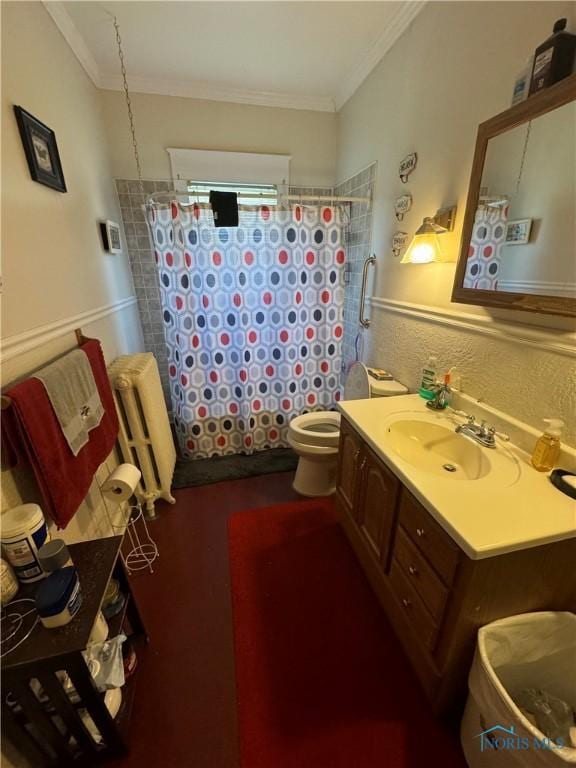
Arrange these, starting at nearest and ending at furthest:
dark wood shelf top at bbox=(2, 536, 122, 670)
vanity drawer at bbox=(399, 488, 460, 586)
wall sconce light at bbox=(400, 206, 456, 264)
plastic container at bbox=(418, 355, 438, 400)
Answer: dark wood shelf top at bbox=(2, 536, 122, 670) → vanity drawer at bbox=(399, 488, 460, 586) → wall sconce light at bbox=(400, 206, 456, 264) → plastic container at bbox=(418, 355, 438, 400)

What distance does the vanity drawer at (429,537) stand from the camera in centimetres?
87

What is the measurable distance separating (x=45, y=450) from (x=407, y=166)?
206 centimetres

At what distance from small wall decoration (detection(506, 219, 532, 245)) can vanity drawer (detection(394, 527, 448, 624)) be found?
1097mm

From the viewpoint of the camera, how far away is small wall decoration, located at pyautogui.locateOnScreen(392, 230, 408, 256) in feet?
5.74

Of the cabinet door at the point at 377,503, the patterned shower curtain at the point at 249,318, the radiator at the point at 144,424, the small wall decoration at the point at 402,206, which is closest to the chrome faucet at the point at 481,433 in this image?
the cabinet door at the point at 377,503

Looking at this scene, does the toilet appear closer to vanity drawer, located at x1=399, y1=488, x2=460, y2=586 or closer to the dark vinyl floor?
the dark vinyl floor

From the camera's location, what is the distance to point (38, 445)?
938 mm

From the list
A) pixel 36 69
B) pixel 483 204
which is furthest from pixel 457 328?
pixel 36 69

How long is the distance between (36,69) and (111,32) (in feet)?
2.38

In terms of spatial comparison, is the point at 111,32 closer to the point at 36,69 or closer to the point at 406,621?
the point at 36,69

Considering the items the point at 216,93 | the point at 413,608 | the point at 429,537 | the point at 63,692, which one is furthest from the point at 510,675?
the point at 216,93

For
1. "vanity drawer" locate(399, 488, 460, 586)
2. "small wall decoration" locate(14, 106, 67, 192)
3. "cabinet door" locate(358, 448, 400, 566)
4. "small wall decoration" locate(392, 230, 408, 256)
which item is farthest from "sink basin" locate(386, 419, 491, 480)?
"small wall decoration" locate(14, 106, 67, 192)

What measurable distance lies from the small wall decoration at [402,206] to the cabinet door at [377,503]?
133 centimetres

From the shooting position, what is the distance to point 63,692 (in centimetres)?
80
